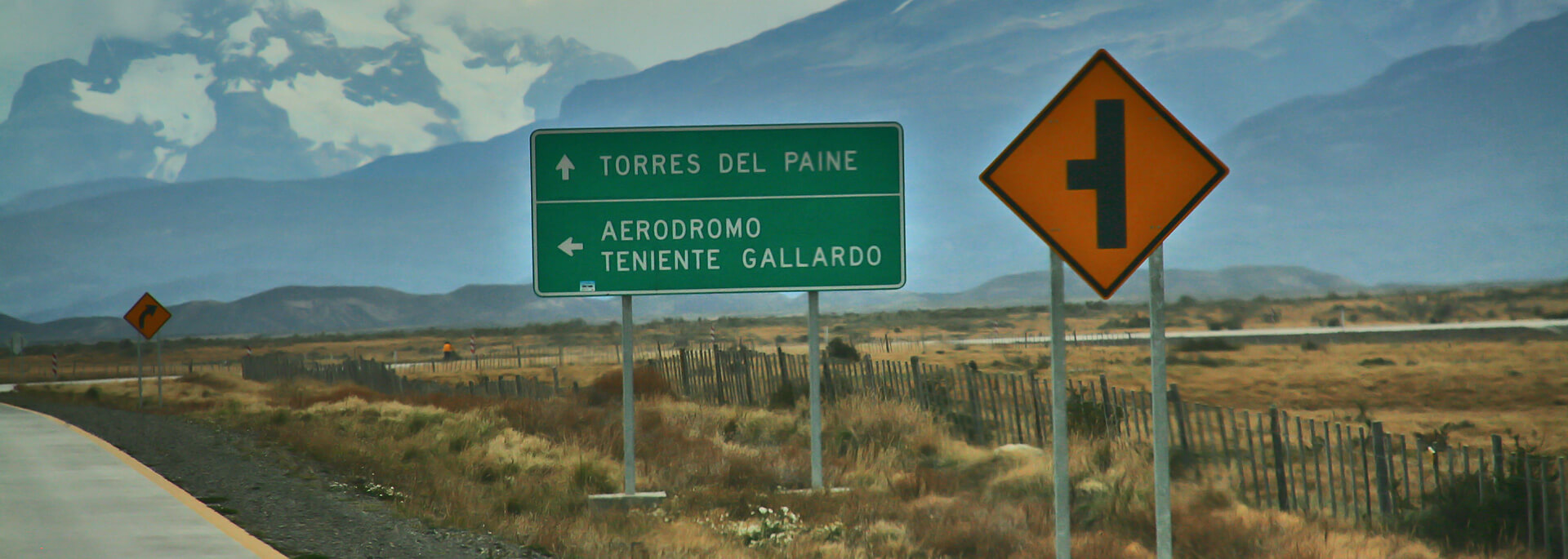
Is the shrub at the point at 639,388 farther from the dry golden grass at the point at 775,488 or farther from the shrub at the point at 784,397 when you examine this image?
the dry golden grass at the point at 775,488

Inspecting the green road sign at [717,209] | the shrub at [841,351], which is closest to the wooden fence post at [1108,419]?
the green road sign at [717,209]

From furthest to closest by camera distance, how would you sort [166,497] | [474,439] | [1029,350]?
[1029,350], [474,439], [166,497]

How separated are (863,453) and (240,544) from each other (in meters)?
7.67

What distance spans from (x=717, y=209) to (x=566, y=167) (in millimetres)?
1637

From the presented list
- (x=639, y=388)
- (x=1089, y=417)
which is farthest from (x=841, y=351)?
(x=1089, y=417)

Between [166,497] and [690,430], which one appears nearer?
[166,497]

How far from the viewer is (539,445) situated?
14312 millimetres

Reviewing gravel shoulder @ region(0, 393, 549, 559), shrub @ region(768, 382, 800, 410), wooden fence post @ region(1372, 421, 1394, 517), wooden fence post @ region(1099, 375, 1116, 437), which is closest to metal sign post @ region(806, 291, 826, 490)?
gravel shoulder @ region(0, 393, 549, 559)

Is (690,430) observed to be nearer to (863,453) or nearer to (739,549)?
(863,453)

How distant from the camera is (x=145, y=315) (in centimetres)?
2870

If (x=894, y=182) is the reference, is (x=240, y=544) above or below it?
below

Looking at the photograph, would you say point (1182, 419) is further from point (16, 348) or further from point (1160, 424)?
point (16, 348)

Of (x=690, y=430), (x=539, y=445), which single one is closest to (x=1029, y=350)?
(x=690, y=430)

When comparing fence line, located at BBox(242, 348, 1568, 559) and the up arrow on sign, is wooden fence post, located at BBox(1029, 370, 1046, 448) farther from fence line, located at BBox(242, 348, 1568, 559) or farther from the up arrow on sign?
the up arrow on sign
